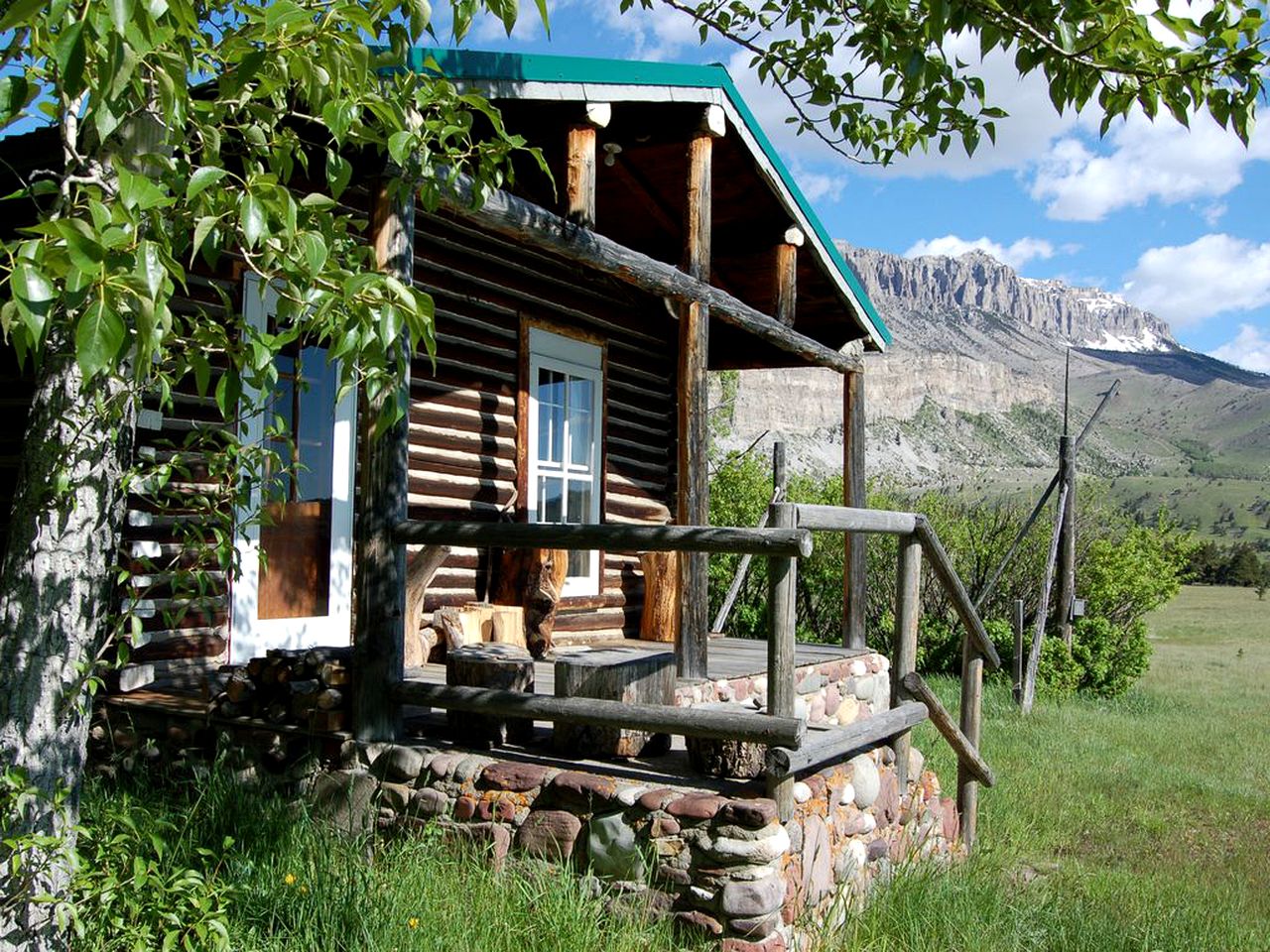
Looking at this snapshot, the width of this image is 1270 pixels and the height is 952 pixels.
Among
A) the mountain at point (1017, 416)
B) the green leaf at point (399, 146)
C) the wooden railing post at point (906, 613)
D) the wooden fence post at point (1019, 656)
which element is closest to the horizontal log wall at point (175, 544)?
the green leaf at point (399, 146)

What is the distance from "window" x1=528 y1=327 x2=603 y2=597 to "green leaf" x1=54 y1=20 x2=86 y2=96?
25.3 feet

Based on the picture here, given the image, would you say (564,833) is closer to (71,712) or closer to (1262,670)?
(71,712)

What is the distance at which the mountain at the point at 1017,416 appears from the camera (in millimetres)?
102625

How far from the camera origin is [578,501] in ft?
34.7

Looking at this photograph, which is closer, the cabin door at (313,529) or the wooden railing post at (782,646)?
the wooden railing post at (782,646)

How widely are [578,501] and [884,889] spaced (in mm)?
5596

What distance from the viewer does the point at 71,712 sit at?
383 cm

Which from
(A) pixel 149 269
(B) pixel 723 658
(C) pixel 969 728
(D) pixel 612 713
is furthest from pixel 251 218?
(B) pixel 723 658

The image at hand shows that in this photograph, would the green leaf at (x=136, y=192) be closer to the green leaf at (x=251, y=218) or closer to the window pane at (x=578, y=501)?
the green leaf at (x=251, y=218)

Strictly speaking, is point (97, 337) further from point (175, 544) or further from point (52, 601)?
point (175, 544)

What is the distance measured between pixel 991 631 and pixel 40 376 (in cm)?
1377

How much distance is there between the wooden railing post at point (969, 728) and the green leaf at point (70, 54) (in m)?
6.47

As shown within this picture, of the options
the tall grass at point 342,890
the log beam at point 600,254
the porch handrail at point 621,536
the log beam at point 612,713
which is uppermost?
the log beam at point 600,254

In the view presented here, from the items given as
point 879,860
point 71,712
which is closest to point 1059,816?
point 879,860
